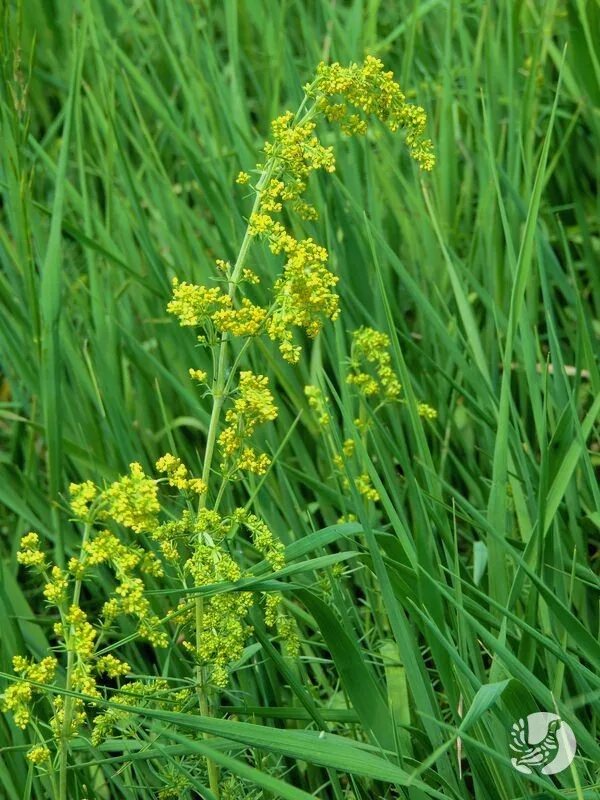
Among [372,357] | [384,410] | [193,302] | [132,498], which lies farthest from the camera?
[384,410]

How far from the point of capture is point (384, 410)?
2223 millimetres

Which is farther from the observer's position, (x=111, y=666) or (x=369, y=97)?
(x=369, y=97)

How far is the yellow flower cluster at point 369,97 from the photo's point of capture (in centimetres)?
141

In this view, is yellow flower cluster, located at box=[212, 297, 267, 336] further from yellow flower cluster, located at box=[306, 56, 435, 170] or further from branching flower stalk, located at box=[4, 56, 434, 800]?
yellow flower cluster, located at box=[306, 56, 435, 170]

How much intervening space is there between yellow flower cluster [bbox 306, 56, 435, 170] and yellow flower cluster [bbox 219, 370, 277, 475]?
13.6 inches

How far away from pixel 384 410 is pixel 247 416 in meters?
0.88

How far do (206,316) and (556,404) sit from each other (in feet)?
2.58

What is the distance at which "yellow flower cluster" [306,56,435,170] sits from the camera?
1.41m

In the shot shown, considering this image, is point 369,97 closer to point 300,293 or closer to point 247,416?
point 300,293

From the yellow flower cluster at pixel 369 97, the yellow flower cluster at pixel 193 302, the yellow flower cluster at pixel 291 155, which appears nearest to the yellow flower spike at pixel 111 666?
the yellow flower cluster at pixel 193 302

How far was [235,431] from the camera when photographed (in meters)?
1.38

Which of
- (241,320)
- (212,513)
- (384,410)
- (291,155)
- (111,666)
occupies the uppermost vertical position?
(291,155)

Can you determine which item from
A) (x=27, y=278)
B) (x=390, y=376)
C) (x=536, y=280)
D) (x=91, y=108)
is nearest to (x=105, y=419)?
(x=27, y=278)

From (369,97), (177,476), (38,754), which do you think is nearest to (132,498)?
(177,476)
